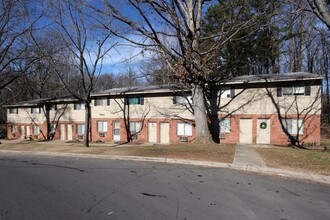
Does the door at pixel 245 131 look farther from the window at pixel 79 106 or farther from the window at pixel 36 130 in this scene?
the window at pixel 36 130

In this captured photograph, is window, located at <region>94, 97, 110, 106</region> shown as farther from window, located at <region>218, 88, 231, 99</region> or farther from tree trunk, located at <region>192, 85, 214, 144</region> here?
tree trunk, located at <region>192, 85, 214, 144</region>

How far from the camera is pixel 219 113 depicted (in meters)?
24.4

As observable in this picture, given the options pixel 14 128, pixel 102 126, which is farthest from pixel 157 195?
pixel 14 128

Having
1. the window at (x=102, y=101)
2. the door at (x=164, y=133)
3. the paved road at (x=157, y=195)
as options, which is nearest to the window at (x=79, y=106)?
the window at (x=102, y=101)

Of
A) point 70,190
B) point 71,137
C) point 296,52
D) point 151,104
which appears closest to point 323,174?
point 70,190

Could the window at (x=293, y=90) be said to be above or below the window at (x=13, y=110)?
above

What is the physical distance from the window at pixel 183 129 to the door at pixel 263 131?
248 inches

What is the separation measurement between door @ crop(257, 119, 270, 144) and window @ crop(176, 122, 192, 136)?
630cm

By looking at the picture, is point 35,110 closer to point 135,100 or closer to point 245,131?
point 135,100

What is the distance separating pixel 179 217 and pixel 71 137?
103ft

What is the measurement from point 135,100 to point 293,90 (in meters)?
15.2

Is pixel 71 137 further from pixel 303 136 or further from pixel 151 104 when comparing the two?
pixel 303 136

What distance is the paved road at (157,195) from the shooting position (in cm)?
522

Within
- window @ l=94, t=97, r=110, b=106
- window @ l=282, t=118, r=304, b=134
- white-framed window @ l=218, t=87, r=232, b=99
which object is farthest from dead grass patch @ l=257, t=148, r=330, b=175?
window @ l=94, t=97, r=110, b=106
